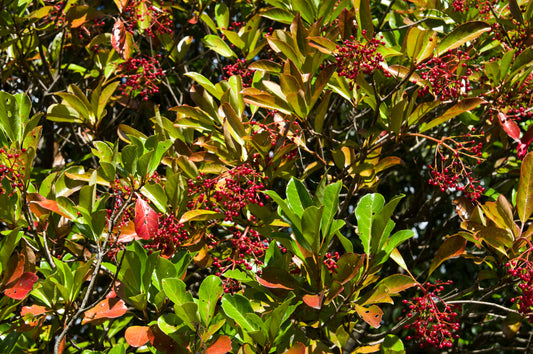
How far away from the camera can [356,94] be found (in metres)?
2.41

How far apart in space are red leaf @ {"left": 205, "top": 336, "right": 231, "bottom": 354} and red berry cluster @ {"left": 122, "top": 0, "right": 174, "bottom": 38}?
1.80 m

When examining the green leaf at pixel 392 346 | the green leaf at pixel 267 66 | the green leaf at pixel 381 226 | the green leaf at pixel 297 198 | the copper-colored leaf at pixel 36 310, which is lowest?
the green leaf at pixel 392 346

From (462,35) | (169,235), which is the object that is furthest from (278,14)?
(169,235)

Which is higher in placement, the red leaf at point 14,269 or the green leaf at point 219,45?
the green leaf at point 219,45

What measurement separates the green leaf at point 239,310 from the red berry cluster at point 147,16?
1682 millimetres

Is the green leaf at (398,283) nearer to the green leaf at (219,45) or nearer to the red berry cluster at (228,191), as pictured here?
the red berry cluster at (228,191)

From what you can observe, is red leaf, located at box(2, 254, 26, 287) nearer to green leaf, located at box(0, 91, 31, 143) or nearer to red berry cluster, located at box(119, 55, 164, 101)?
green leaf, located at box(0, 91, 31, 143)

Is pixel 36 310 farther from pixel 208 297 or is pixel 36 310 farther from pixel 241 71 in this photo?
pixel 241 71

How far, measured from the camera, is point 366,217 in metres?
1.90

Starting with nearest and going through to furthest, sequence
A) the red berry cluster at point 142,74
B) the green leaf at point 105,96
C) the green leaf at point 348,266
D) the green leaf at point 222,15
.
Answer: the green leaf at point 348,266
the green leaf at point 105,96
the red berry cluster at point 142,74
the green leaf at point 222,15

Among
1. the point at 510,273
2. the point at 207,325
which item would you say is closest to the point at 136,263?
the point at 207,325

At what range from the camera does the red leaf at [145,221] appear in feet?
6.39

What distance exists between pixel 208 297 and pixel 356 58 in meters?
1.05

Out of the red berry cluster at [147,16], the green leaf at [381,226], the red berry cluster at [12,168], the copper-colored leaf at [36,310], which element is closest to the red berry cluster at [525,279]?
the green leaf at [381,226]
